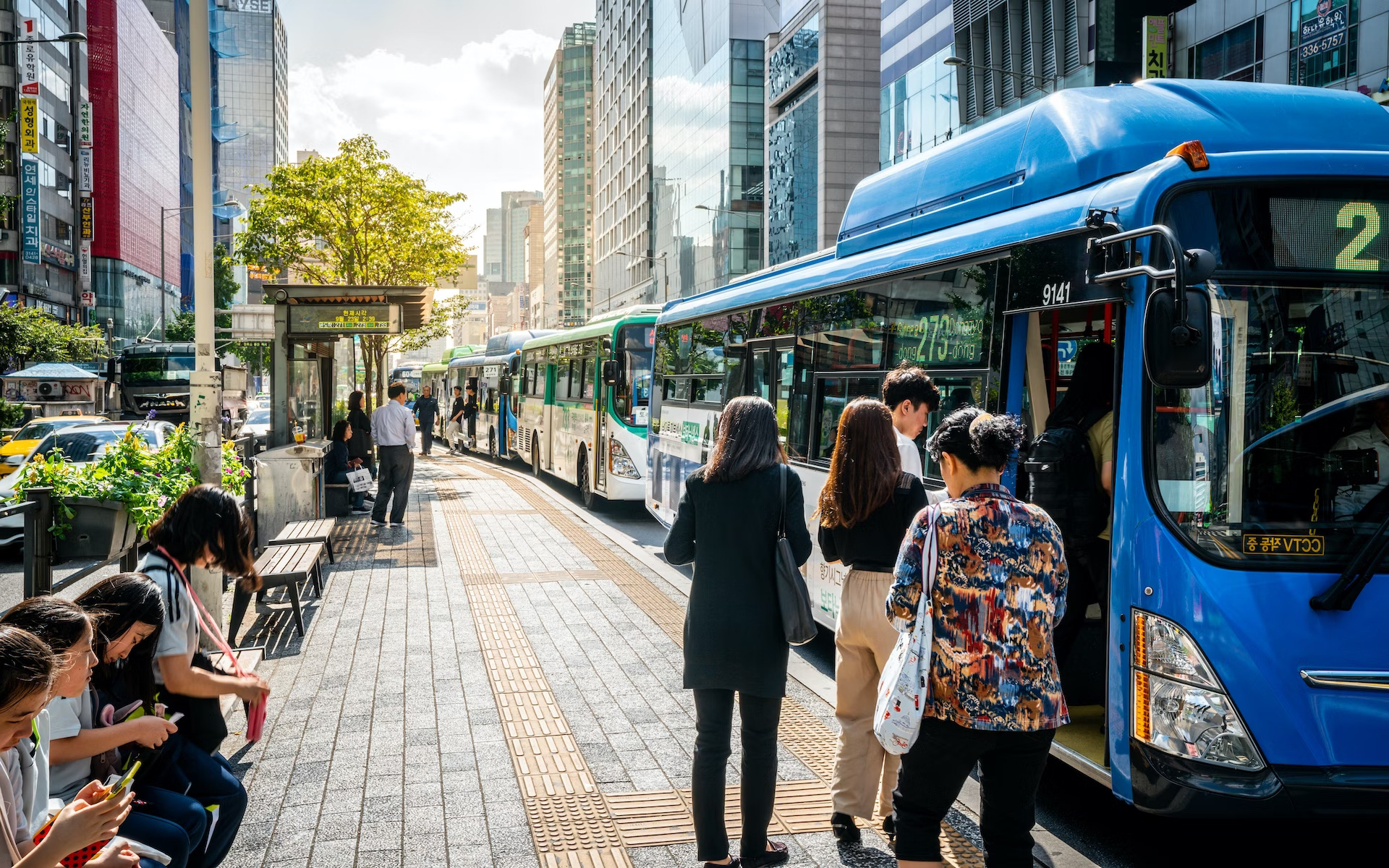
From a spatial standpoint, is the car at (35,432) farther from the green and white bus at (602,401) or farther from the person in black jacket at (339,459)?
the green and white bus at (602,401)

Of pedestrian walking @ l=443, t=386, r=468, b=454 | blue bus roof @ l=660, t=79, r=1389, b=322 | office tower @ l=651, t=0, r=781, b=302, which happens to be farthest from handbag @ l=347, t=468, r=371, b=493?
office tower @ l=651, t=0, r=781, b=302

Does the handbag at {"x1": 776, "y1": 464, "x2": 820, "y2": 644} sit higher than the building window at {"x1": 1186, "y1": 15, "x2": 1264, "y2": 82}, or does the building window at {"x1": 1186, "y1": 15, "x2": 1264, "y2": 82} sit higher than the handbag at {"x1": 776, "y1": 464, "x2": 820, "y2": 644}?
the building window at {"x1": 1186, "y1": 15, "x2": 1264, "y2": 82}

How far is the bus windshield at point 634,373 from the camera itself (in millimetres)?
15727

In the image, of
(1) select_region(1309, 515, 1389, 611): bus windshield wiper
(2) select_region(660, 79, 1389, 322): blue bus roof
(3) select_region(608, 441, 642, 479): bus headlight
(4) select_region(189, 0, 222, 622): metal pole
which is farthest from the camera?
(3) select_region(608, 441, 642, 479): bus headlight

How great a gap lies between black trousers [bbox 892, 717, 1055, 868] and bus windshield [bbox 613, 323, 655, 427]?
12.4 meters

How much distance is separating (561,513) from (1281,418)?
12799 mm

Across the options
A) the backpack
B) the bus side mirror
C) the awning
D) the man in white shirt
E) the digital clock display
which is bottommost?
the backpack

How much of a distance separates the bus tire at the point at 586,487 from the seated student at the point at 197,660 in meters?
12.4

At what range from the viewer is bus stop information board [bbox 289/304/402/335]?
1514 cm

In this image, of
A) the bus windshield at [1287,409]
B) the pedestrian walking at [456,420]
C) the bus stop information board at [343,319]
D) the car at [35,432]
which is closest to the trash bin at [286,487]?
the bus stop information board at [343,319]

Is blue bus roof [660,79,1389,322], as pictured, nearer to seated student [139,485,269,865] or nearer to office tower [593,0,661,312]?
seated student [139,485,269,865]

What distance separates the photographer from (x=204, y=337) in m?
7.62

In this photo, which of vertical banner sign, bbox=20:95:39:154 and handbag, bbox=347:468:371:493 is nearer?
handbag, bbox=347:468:371:493

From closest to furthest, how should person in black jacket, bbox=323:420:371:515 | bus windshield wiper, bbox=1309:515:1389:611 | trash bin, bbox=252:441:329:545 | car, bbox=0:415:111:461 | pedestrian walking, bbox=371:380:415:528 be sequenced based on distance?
bus windshield wiper, bbox=1309:515:1389:611, trash bin, bbox=252:441:329:545, pedestrian walking, bbox=371:380:415:528, car, bbox=0:415:111:461, person in black jacket, bbox=323:420:371:515
